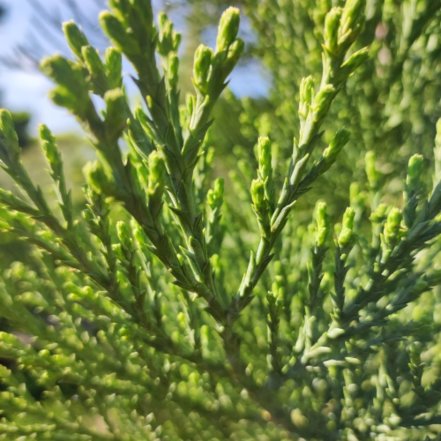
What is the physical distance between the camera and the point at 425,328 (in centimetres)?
179

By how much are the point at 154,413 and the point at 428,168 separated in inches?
82.5

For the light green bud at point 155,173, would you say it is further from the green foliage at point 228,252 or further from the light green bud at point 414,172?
the light green bud at point 414,172

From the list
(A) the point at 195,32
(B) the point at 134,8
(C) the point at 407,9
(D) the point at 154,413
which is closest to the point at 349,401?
(D) the point at 154,413

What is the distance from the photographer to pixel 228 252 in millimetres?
2945

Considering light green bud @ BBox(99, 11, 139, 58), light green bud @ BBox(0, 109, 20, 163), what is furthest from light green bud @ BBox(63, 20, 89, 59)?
light green bud @ BBox(0, 109, 20, 163)

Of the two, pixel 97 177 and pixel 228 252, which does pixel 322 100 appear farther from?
pixel 228 252

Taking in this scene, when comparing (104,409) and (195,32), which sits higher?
(195,32)

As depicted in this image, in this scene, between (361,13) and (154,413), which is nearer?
(361,13)

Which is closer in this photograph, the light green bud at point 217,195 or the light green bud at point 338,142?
the light green bud at point 338,142

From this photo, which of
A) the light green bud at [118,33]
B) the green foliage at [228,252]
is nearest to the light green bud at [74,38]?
the green foliage at [228,252]

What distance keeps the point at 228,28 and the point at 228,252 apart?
72.7 inches

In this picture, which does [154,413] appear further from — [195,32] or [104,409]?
[195,32]

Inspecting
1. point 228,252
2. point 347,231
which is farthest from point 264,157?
point 228,252

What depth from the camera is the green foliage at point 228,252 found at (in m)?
1.27
